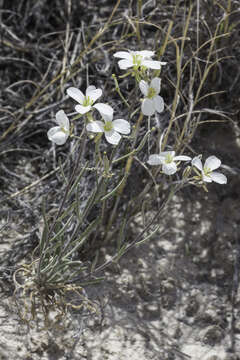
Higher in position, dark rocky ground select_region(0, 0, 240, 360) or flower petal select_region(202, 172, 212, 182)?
flower petal select_region(202, 172, 212, 182)

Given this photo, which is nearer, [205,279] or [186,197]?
[205,279]

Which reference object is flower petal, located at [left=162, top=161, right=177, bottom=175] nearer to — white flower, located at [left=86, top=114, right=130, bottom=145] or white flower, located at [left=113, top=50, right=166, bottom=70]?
white flower, located at [left=86, top=114, right=130, bottom=145]

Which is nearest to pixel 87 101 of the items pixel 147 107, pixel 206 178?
pixel 147 107

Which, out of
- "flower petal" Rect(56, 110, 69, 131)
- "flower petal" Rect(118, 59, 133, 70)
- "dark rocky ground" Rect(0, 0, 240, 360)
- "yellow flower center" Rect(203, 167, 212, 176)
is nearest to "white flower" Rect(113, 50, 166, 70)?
"flower petal" Rect(118, 59, 133, 70)

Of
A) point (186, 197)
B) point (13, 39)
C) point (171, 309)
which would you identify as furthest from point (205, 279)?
point (13, 39)

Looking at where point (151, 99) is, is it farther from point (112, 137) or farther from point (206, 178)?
point (206, 178)

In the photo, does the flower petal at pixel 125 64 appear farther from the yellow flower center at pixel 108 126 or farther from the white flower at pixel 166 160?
the white flower at pixel 166 160

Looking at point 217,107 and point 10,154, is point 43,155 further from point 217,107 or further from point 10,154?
point 217,107
